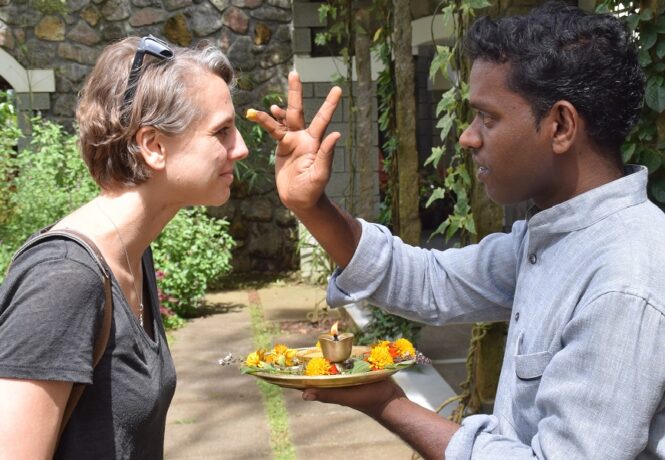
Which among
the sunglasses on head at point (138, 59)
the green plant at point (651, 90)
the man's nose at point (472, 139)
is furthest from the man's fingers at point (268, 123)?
the green plant at point (651, 90)

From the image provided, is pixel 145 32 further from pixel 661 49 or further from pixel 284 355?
pixel 284 355

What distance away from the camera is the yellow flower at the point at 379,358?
1.78 meters

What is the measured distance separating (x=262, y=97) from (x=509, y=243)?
6846mm

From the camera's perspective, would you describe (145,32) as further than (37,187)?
Yes

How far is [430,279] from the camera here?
2.06 meters

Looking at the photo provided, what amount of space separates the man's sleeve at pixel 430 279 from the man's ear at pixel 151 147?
0.53 meters

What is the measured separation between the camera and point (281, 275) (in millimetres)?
8977

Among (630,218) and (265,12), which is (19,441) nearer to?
(630,218)

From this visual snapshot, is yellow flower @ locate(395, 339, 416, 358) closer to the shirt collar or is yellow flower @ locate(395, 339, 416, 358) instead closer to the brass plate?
the brass plate

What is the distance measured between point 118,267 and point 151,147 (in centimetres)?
28

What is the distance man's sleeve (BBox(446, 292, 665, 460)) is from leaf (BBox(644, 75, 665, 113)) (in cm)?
147

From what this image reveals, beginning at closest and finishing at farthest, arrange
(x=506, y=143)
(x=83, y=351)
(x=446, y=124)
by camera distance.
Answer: (x=83, y=351) → (x=506, y=143) → (x=446, y=124)

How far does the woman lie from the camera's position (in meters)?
1.46

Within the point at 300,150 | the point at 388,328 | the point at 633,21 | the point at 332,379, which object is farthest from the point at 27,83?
the point at 332,379
